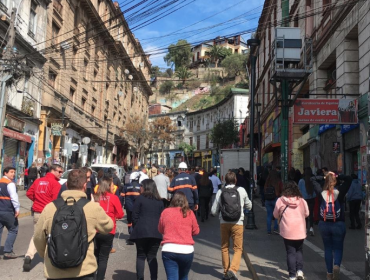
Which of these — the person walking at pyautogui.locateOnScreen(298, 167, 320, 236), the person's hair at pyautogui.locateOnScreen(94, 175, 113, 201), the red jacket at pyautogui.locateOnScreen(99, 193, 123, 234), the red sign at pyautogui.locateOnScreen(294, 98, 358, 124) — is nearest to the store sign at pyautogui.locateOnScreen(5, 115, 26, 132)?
the red sign at pyautogui.locateOnScreen(294, 98, 358, 124)

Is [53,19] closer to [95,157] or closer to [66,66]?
[66,66]

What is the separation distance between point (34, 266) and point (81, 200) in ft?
14.1

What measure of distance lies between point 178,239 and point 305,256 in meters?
4.51

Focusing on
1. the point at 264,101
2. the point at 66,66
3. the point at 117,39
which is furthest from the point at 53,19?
the point at 264,101

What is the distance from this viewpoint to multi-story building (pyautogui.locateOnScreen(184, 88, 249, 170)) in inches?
2368

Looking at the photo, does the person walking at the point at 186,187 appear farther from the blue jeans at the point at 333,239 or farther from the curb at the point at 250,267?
the blue jeans at the point at 333,239

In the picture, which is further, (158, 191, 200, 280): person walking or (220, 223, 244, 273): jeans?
(220, 223, 244, 273): jeans

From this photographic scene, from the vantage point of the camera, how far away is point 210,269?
7.21 metres

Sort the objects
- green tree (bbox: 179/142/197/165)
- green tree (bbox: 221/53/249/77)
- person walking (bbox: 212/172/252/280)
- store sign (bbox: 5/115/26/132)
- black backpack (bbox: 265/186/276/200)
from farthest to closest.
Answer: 1. green tree (bbox: 221/53/249/77)
2. green tree (bbox: 179/142/197/165)
3. store sign (bbox: 5/115/26/132)
4. black backpack (bbox: 265/186/276/200)
5. person walking (bbox: 212/172/252/280)

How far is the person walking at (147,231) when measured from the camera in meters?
5.44

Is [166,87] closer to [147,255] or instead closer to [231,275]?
[231,275]

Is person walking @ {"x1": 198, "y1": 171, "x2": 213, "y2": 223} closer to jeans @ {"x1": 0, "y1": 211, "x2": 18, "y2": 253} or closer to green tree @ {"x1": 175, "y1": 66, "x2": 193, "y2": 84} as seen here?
jeans @ {"x1": 0, "y1": 211, "x2": 18, "y2": 253}

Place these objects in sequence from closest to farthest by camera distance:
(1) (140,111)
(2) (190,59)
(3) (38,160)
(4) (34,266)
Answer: (4) (34,266) < (3) (38,160) < (1) (140,111) < (2) (190,59)

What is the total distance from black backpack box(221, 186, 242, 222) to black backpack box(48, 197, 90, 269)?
11.0ft
